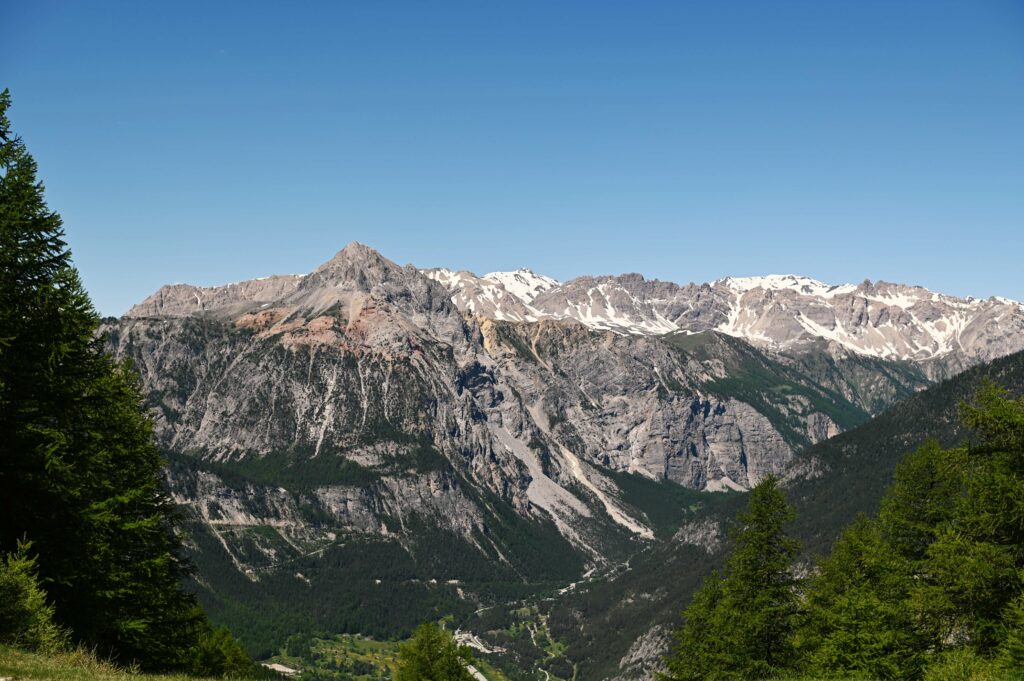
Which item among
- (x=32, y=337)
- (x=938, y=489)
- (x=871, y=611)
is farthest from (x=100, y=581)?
(x=938, y=489)

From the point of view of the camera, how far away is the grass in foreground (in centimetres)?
2886

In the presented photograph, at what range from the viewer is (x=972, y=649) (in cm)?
3738

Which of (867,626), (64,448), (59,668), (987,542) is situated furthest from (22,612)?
(987,542)

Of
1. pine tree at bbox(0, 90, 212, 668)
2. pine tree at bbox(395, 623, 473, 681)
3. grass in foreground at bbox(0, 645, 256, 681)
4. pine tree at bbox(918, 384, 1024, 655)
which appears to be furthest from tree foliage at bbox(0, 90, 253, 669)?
pine tree at bbox(918, 384, 1024, 655)

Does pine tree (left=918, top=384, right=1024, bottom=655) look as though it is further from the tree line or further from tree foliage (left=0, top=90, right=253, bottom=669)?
tree foliage (left=0, top=90, right=253, bottom=669)

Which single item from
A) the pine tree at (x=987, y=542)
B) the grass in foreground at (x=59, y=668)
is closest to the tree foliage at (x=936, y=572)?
the pine tree at (x=987, y=542)

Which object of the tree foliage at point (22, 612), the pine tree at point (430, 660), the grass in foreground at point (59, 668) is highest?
the tree foliage at point (22, 612)

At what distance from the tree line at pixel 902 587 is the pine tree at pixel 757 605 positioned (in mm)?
76

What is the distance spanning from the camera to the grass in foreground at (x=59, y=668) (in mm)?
28859

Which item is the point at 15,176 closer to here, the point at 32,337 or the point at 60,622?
the point at 32,337

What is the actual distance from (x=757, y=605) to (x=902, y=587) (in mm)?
8527

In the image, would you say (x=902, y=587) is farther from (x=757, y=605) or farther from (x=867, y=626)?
(x=757, y=605)

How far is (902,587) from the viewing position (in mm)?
45875

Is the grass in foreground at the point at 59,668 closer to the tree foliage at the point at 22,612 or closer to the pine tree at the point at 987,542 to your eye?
the tree foliage at the point at 22,612
